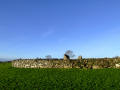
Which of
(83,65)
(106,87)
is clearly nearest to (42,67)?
(83,65)

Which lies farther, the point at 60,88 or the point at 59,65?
the point at 59,65

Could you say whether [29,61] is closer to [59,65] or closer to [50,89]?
[59,65]

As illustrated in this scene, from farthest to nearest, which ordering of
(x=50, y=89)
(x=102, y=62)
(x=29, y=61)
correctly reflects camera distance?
(x=29, y=61) < (x=102, y=62) < (x=50, y=89)

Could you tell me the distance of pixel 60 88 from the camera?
63.3 ft

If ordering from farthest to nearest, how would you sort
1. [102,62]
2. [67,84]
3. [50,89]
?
[102,62]
[67,84]
[50,89]

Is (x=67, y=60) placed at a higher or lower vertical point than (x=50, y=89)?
higher

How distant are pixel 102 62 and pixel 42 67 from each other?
10919mm

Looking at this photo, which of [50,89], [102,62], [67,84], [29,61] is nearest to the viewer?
[50,89]

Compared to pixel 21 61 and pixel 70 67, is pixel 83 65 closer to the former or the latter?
pixel 70 67

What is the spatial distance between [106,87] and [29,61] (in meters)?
22.3

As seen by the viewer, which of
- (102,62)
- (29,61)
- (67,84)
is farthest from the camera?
(29,61)

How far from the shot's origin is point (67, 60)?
3666 cm

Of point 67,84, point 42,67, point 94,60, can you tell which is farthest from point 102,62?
point 67,84

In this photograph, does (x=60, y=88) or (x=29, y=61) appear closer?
(x=60, y=88)
